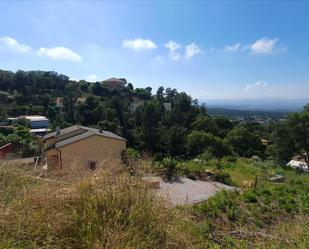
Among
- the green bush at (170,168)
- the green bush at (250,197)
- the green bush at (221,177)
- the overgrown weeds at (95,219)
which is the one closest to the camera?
the overgrown weeds at (95,219)

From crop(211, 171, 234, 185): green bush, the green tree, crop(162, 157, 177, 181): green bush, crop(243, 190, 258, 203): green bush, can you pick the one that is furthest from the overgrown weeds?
the green tree

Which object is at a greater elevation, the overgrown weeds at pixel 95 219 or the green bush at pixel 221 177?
the overgrown weeds at pixel 95 219

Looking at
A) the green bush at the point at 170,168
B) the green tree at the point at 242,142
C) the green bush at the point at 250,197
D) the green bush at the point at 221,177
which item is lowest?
the green tree at the point at 242,142

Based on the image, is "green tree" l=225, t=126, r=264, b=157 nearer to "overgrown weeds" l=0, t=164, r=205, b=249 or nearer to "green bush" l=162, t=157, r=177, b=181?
"green bush" l=162, t=157, r=177, b=181

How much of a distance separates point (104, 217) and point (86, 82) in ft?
223

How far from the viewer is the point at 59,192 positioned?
257 cm

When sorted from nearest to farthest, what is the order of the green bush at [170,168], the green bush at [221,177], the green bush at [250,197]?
the green bush at [250,197] < the green bush at [170,168] < the green bush at [221,177]

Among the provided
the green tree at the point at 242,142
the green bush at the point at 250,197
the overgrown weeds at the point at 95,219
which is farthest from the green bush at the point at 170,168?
the green tree at the point at 242,142

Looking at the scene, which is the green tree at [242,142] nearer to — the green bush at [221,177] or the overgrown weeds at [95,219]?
the green bush at [221,177]

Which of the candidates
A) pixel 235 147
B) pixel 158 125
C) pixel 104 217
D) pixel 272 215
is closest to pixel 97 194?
pixel 104 217

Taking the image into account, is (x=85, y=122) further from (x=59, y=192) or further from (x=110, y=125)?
(x=59, y=192)

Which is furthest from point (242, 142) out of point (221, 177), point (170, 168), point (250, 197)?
point (250, 197)

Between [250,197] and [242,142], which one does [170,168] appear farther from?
[242,142]

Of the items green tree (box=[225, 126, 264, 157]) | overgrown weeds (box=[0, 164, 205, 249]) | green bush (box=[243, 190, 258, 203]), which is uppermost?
overgrown weeds (box=[0, 164, 205, 249])
